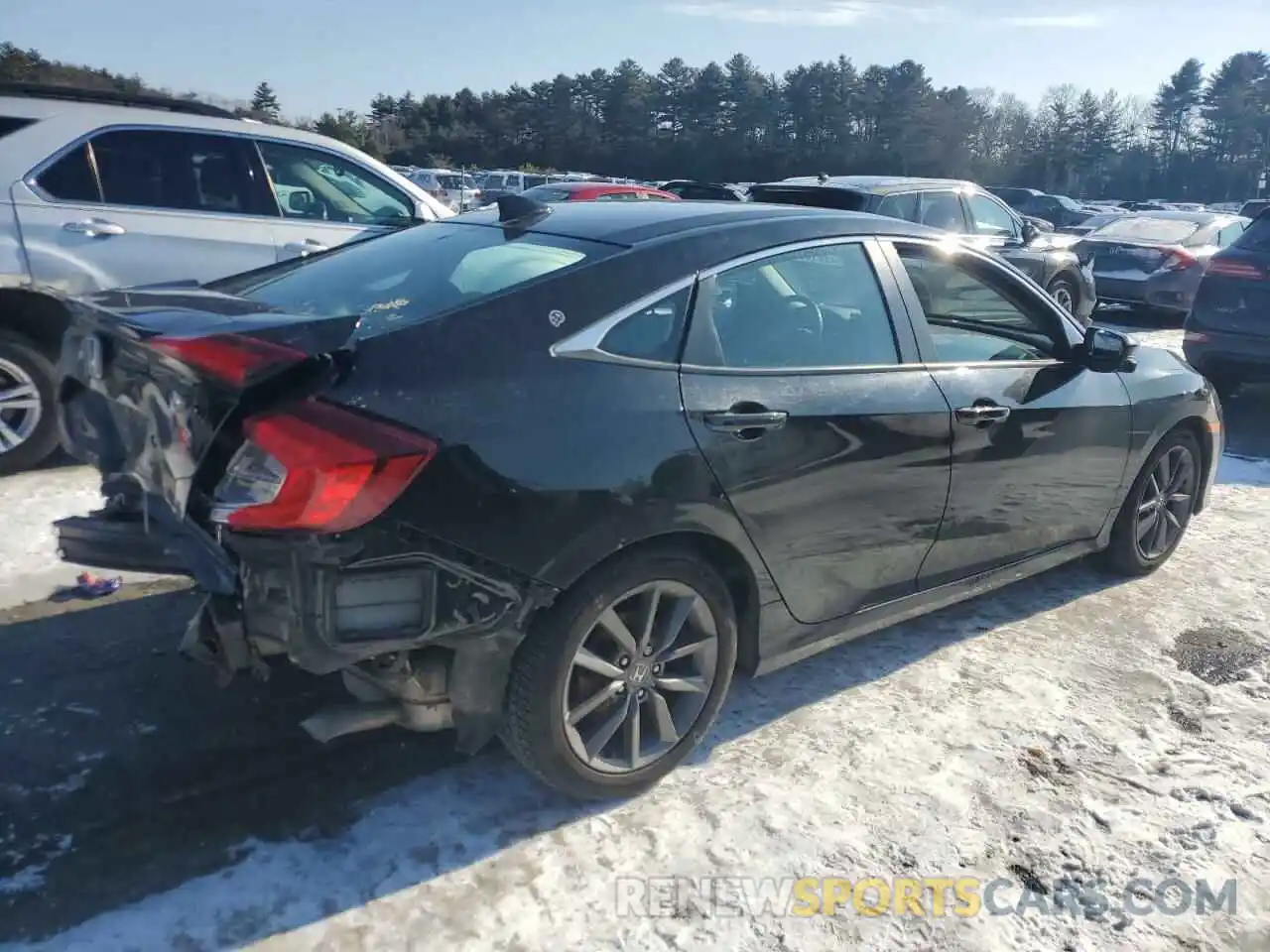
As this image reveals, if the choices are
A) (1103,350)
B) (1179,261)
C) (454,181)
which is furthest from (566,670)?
(454,181)

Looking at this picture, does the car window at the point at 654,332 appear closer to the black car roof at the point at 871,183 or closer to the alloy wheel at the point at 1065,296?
the black car roof at the point at 871,183

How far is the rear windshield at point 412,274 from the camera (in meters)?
2.88

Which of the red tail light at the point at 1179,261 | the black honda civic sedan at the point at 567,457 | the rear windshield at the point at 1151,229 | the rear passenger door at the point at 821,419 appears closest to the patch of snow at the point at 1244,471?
the black honda civic sedan at the point at 567,457

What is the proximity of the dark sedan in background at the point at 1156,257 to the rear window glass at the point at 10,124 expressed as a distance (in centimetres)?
1191

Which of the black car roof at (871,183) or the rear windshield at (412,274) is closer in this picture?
the rear windshield at (412,274)

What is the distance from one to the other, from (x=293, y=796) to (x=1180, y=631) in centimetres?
356

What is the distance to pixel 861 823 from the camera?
3.00 m

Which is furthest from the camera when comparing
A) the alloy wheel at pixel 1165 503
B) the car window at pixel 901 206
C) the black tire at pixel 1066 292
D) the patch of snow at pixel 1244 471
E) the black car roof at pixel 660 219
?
the black tire at pixel 1066 292

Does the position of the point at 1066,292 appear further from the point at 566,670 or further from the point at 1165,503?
the point at 566,670

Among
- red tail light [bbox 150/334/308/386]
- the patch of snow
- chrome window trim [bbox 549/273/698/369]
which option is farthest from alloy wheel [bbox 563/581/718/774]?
the patch of snow

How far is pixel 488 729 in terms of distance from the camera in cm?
277

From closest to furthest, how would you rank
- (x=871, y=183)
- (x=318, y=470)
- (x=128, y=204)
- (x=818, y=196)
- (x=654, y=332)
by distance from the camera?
(x=318, y=470)
(x=654, y=332)
(x=128, y=204)
(x=818, y=196)
(x=871, y=183)

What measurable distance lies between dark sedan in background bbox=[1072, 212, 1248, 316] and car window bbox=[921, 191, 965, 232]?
3824 mm

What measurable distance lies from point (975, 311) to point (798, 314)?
131cm
